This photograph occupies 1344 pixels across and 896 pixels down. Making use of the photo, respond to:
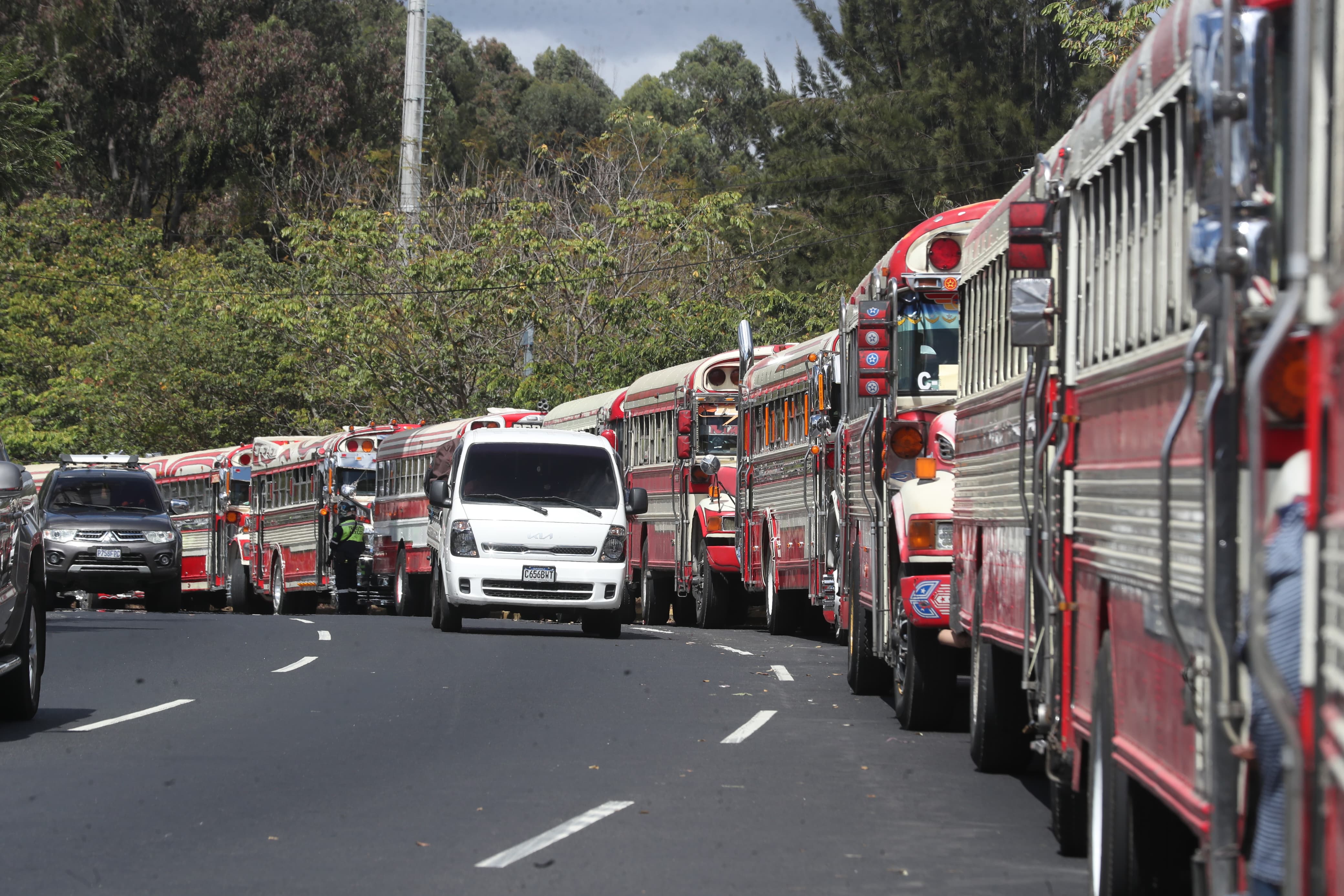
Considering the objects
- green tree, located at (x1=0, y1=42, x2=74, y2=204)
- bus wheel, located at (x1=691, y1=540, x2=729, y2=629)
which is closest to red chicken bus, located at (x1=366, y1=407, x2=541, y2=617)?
bus wheel, located at (x1=691, y1=540, x2=729, y2=629)

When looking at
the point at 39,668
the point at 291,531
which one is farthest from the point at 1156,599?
the point at 291,531

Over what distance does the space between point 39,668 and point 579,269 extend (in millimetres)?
29989

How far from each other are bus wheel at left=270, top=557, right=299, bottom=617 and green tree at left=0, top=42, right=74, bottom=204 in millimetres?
14301

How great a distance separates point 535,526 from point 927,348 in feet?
31.7

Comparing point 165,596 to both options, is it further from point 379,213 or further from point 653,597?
point 379,213

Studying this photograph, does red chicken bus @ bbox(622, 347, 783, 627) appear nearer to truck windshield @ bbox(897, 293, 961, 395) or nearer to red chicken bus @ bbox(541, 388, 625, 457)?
red chicken bus @ bbox(541, 388, 625, 457)

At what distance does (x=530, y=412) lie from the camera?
34625mm

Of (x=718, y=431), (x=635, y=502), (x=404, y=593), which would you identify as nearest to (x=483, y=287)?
(x=404, y=593)

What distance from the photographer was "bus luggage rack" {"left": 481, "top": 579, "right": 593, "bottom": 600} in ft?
73.4

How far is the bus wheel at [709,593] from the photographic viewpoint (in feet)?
88.3

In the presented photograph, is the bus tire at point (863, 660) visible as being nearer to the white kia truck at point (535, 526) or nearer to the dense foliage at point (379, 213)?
the white kia truck at point (535, 526)

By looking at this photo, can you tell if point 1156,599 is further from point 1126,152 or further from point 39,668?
point 39,668

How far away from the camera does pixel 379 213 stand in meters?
44.5

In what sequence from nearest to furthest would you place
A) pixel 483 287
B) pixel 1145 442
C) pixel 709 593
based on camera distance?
pixel 1145 442 < pixel 709 593 < pixel 483 287
